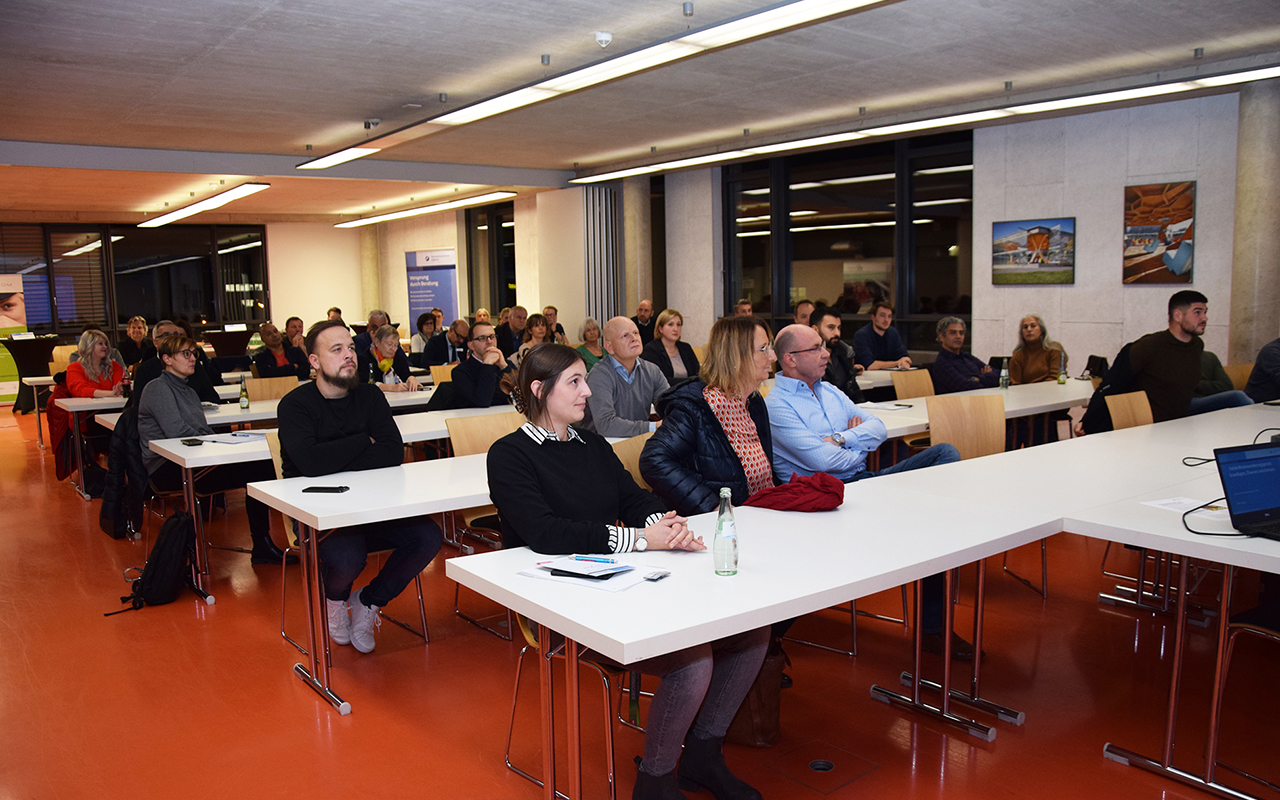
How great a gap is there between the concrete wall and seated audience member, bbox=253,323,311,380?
23.4ft

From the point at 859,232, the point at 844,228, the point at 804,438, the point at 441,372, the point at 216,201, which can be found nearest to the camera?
the point at 804,438

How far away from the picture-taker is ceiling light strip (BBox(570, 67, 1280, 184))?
6848mm

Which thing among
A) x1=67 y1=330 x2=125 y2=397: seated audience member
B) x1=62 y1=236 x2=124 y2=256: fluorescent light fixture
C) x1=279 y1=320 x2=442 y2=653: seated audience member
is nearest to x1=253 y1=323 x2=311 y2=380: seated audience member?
x1=67 y1=330 x2=125 y2=397: seated audience member

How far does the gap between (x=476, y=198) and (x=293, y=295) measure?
7072mm

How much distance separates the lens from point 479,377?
615cm

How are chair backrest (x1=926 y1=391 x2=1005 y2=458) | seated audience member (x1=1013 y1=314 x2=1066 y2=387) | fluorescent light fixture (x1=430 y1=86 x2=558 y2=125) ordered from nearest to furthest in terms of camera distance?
chair backrest (x1=926 y1=391 x2=1005 y2=458) → fluorescent light fixture (x1=430 y1=86 x2=558 y2=125) → seated audience member (x1=1013 y1=314 x2=1066 y2=387)

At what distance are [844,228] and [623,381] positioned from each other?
7485mm

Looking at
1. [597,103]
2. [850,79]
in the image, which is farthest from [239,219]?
[850,79]

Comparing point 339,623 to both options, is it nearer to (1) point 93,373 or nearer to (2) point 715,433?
(2) point 715,433

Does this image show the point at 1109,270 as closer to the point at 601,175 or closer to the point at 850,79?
the point at 850,79

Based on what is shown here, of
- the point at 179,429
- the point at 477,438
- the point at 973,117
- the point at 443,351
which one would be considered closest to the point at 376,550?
the point at 477,438

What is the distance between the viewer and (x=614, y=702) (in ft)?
11.2

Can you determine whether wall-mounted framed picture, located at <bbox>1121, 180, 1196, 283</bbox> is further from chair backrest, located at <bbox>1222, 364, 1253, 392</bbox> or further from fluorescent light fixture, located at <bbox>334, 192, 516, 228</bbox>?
fluorescent light fixture, located at <bbox>334, 192, 516, 228</bbox>

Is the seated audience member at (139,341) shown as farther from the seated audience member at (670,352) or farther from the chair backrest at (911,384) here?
the chair backrest at (911,384)
